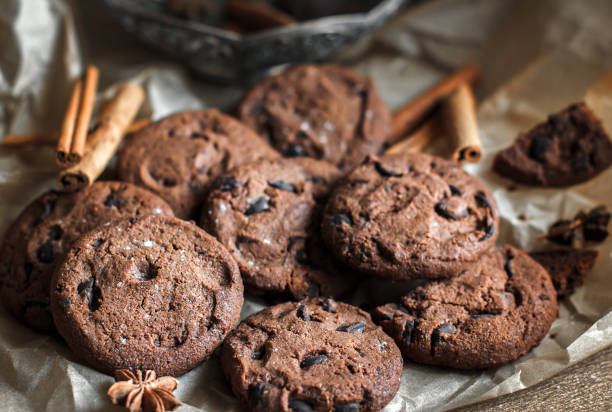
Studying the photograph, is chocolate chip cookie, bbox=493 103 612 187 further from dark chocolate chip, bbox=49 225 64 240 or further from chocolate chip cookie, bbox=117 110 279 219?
dark chocolate chip, bbox=49 225 64 240

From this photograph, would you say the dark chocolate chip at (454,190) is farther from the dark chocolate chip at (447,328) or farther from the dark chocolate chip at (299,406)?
the dark chocolate chip at (299,406)

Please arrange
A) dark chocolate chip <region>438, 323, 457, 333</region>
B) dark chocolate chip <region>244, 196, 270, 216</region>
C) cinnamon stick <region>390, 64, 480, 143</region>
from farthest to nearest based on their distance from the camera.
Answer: cinnamon stick <region>390, 64, 480, 143</region> < dark chocolate chip <region>244, 196, 270, 216</region> < dark chocolate chip <region>438, 323, 457, 333</region>

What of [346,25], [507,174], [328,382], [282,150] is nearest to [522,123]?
[507,174]

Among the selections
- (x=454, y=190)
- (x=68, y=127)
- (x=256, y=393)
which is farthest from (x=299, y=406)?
(x=68, y=127)

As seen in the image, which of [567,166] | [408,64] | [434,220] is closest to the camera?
[434,220]

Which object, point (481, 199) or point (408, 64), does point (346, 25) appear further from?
point (481, 199)

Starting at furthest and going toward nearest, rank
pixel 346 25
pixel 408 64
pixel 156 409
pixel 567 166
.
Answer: pixel 408 64 → pixel 346 25 → pixel 567 166 → pixel 156 409

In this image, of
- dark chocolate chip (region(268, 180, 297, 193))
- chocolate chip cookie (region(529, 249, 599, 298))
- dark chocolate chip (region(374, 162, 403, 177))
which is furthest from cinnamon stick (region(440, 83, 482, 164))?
dark chocolate chip (region(268, 180, 297, 193))
